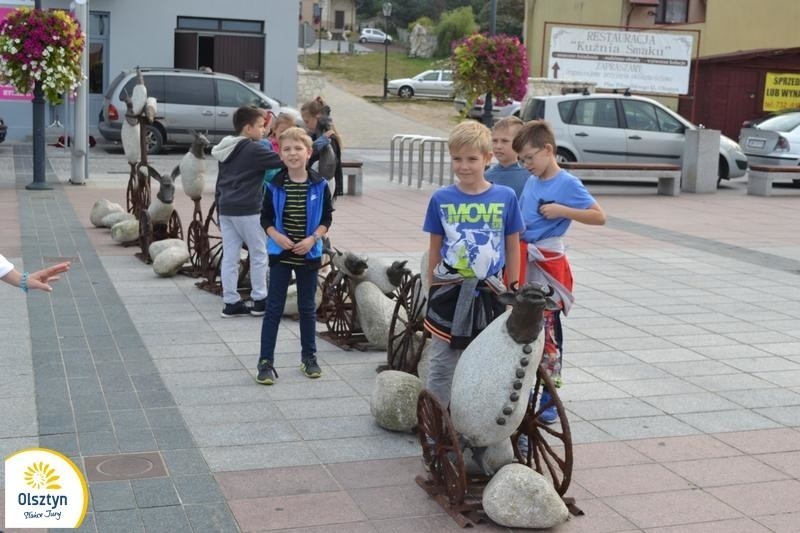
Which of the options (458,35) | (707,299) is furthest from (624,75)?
(458,35)

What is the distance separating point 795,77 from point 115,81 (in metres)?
16.8

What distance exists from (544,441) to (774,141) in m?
18.0

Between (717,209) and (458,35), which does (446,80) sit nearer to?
(458,35)

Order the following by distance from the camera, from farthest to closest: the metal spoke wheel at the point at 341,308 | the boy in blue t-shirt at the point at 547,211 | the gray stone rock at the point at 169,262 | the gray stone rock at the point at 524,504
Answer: the gray stone rock at the point at 169,262 < the metal spoke wheel at the point at 341,308 < the boy in blue t-shirt at the point at 547,211 < the gray stone rock at the point at 524,504

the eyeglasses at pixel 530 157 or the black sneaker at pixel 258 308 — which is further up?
the eyeglasses at pixel 530 157

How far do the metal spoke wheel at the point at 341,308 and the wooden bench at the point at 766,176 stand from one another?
13.4m

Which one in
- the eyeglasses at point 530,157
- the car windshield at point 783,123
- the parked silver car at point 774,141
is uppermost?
the eyeglasses at point 530,157

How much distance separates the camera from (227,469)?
5.29m

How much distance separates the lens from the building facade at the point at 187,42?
25984 millimetres

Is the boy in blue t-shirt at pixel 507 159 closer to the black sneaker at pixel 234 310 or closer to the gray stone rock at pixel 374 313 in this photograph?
the gray stone rock at pixel 374 313

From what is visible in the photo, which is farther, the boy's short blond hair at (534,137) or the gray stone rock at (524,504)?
the boy's short blond hair at (534,137)

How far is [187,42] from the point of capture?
2706cm

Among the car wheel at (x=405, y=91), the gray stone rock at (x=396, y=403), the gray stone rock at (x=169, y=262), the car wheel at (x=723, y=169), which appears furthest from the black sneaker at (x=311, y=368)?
the car wheel at (x=405, y=91)

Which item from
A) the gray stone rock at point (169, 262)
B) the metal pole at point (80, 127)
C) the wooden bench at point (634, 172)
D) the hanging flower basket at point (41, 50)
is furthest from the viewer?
the wooden bench at point (634, 172)
